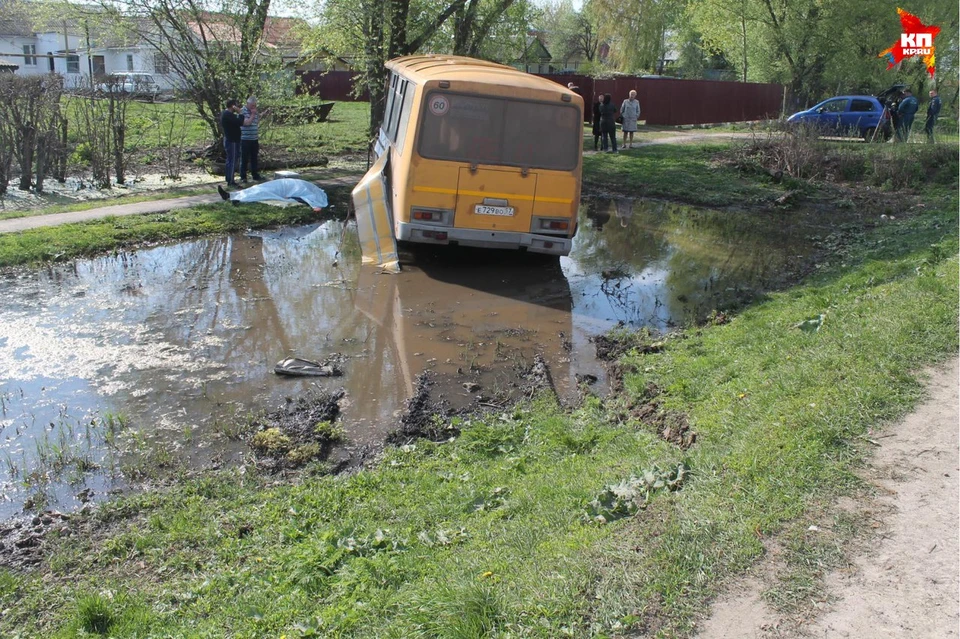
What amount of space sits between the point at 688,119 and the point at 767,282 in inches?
1017

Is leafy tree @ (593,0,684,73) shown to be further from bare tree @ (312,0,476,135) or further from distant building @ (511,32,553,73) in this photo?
bare tree @ (312,0,476,135)

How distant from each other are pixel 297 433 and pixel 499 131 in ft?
18.3

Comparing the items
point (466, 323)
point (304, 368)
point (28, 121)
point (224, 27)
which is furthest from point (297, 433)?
point (224, 27)

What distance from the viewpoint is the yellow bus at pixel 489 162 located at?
10211mm

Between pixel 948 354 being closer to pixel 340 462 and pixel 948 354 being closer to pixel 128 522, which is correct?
pixel 340 462

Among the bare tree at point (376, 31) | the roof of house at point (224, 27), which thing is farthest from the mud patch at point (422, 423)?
the bare tree at point (376, 31)

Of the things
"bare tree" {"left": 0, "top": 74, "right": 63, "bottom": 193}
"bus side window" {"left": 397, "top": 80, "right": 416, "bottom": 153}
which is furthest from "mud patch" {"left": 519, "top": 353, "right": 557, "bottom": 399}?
"bare tree" {"left": 0, "top": 74, "right": 63, "bottom": 193}

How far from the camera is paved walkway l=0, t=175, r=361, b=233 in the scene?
1212 cm

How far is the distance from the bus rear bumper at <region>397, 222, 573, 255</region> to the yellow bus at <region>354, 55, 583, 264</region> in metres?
0.01

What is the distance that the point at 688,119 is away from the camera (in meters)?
34.5

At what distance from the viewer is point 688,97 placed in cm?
3425

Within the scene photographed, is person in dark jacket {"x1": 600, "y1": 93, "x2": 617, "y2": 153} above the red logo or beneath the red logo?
beneath

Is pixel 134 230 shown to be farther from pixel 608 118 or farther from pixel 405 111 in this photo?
pixel 608 118

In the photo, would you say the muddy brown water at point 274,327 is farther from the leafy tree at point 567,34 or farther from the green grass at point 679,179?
the leafy tree at point 567,34
